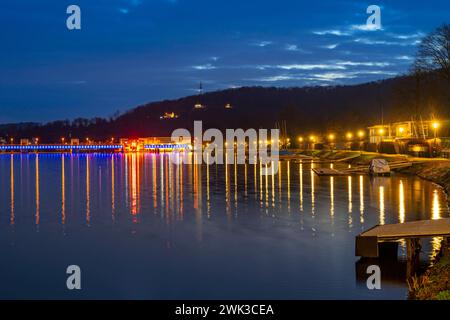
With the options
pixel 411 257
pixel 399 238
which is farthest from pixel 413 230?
pixel 411 257

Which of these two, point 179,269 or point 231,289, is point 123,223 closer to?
point 179,269

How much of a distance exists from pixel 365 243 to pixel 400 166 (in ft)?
125

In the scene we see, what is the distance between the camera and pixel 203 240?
845 inches

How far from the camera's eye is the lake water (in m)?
15.3

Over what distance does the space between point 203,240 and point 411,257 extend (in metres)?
7.98

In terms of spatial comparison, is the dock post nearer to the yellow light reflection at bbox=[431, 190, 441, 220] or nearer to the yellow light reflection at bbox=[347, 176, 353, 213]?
the yellow light reflection at bbox=[431, 190, 441, 220]

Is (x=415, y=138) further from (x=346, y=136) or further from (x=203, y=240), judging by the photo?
(x=203, y=240)

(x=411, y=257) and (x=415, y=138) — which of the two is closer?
(x=411, y=257)

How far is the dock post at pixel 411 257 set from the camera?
50.2ft

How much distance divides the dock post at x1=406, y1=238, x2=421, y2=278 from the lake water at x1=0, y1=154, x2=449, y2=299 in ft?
1.88

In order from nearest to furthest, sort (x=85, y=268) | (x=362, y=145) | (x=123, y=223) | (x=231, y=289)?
(x=231, y=289)
(x=85, y=268)
(x=123, y=223)
(x=362, y=145)

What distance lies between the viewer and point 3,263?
18.6 metres
